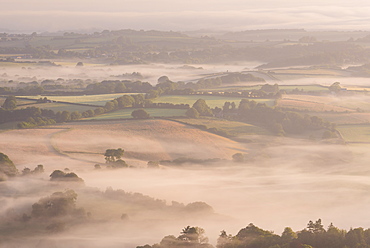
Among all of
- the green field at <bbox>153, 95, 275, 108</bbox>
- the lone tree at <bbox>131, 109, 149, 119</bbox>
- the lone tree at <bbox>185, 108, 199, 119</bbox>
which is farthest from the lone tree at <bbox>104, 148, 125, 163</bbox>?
the green field at <bbox>153, 95, 275, 108</bbox>

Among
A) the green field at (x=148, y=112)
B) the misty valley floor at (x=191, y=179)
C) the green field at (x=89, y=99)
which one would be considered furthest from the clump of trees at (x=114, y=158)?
the green field at (x=89, y=99)

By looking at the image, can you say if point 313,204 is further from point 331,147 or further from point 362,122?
point 362,122

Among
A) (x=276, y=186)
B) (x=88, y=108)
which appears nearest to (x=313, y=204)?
(x=276, y=186)

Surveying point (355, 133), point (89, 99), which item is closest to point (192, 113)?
point (355, 133)

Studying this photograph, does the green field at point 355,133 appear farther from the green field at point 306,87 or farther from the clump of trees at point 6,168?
the clump of trees at point 6,168

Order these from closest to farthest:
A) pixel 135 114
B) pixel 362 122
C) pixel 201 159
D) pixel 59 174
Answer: pixel 59 174 → pixel 201 159 → pixel 135 114 → pixel 362 122

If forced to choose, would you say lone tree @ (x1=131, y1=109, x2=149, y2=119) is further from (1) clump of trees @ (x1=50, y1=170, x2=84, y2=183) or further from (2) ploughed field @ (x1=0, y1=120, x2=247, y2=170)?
(1) clump of trees @ (x1=50, y1=170, x2=84, y2=183)

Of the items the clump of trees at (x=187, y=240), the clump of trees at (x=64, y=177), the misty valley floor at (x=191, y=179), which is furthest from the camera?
the clump of trees at (x=64, y=177)
